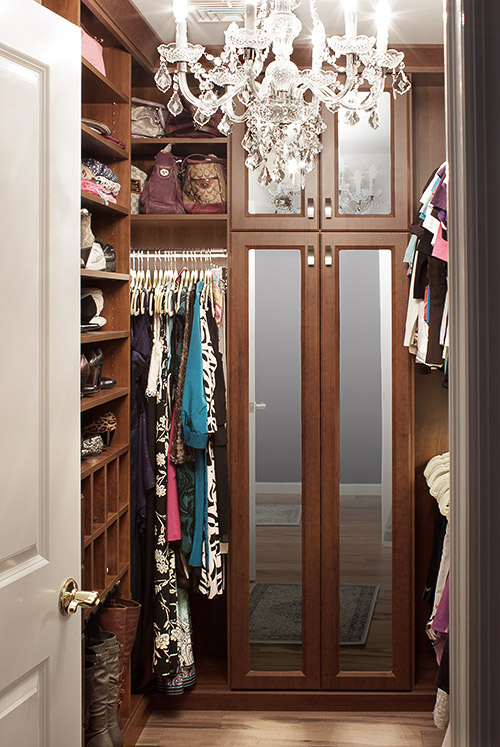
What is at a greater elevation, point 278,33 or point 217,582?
point 278,33

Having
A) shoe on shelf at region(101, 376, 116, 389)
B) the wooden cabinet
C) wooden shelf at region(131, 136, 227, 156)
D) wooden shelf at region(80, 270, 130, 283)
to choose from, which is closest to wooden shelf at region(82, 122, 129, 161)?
wooden shelf at region(131, 136, 227, 156)

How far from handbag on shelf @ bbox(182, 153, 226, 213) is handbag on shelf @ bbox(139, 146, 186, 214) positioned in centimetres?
4

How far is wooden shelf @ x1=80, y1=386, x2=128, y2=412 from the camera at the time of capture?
6.75 feet

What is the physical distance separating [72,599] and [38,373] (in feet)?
1.43

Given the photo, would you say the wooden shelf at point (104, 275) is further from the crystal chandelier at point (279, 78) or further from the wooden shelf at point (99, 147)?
the crystal chandelier at point (279, 78)

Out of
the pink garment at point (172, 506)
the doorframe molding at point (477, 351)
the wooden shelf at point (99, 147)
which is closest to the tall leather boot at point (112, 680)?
the pink garment at point (172, 506)

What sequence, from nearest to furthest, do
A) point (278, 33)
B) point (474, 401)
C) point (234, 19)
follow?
point (474, 401) → point (278, 33) → point (234, 19)

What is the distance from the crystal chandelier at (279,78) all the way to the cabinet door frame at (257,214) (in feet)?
2.49

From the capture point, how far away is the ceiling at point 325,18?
2.31 meters

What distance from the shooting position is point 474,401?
1.55 ft

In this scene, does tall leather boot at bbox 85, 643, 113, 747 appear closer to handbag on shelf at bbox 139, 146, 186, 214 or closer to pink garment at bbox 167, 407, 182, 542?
pink garment at bbox 167, 407, 182, 542

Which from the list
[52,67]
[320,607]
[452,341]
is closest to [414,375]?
[320,607]

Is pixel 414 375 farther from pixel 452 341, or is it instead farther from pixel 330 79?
pixel 452 341

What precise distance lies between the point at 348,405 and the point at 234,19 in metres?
A: 1.51
